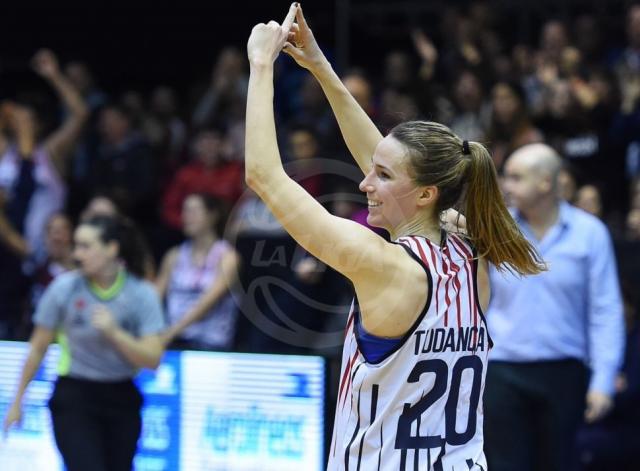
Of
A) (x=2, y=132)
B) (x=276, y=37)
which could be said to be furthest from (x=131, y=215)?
(x=276, y=37)

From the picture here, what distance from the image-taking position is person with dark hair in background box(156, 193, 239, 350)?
8.36 m

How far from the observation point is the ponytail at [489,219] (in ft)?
11.4

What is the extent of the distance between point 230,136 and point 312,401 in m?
4.10

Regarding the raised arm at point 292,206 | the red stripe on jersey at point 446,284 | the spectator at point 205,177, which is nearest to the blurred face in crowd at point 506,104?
the spectator at point 205,177

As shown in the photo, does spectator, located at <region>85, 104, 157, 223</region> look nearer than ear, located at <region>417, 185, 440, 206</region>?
No

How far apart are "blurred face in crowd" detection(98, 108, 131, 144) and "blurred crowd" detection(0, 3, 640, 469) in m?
0.01

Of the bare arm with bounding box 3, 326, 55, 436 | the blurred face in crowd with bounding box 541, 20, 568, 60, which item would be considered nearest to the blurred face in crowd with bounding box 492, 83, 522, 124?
the blurred face in crowd with bounding box 541, 20, 568, 60

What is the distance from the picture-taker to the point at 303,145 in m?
8.95

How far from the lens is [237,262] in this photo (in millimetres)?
8578

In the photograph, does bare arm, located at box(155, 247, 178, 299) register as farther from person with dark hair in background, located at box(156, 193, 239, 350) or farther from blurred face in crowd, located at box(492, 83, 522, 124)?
blurred face in crowd, located at box(492, 83, 522, 124)

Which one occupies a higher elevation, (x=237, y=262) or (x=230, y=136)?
(x=230, y=136)

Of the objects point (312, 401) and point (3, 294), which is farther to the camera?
point (3, 294)

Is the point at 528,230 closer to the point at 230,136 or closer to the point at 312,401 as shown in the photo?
the point at 312,401

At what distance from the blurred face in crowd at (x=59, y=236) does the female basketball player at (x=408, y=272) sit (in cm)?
634
